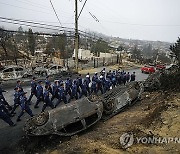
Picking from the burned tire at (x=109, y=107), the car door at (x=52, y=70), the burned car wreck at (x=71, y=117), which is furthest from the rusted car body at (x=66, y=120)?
the car door at (x=52, y=70)

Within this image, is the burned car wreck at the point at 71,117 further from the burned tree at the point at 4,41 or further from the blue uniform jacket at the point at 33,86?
the burned tree at the point at 4,41

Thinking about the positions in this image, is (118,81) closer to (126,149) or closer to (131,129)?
(131,129)

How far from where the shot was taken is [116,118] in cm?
1174

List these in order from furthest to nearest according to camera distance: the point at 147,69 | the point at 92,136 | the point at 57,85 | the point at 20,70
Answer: the point at 147,69
the point at 20,70
the point at 57,85
the point at 92,136

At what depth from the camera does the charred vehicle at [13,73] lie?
2072 centimetres

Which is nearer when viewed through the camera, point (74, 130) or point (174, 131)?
point (174, 131)

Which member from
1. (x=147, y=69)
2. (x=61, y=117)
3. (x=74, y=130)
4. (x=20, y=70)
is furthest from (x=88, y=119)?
(x=147, y=69)

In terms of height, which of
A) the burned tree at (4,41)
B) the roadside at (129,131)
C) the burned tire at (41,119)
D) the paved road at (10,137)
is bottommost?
the paved road at (10,137)

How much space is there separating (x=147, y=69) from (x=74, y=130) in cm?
2384

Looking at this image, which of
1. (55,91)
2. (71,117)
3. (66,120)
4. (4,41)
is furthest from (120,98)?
(4,41)

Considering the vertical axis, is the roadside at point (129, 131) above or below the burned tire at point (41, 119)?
below

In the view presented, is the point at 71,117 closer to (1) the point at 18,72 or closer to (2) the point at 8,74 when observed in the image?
(2) the point at 8,74

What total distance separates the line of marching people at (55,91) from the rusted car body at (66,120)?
5.52 ft

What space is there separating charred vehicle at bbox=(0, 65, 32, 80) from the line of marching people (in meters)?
6.95
